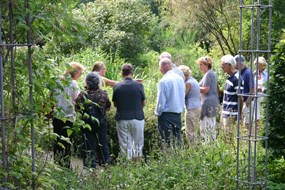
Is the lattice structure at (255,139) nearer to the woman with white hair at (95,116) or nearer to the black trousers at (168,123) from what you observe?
the black trousers at (168,123)

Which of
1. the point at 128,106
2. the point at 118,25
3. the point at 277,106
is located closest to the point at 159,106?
the point at 128,106

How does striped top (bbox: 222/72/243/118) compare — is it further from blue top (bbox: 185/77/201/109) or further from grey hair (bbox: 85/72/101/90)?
grey hair (bbox: 85/72/101/90)

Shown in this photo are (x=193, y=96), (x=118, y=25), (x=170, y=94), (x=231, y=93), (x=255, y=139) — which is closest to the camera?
(x=255, y=139)

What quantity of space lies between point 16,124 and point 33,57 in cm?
50

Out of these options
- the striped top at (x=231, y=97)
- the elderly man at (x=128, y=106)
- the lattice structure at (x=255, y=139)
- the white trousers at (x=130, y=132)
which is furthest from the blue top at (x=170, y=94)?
the lattice structure at (x=255, y=139)

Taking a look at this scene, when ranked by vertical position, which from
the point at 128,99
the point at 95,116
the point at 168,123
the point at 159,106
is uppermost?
the point at 128,99

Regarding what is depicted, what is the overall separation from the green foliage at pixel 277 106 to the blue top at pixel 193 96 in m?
2.80

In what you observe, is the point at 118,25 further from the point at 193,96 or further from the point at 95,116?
the point at 95,116

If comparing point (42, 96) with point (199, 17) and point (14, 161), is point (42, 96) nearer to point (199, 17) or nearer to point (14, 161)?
point (14, 161)

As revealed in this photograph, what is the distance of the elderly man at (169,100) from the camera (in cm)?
860

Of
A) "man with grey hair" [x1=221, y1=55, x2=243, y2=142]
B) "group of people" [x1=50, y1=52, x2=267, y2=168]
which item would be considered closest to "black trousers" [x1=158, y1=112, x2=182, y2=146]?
"group of people" [x1=50, y1=52, x2=267, y2=168]

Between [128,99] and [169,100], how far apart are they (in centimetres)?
67

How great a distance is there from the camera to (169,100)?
339 inches

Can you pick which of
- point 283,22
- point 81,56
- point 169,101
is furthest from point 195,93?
point 283,22
